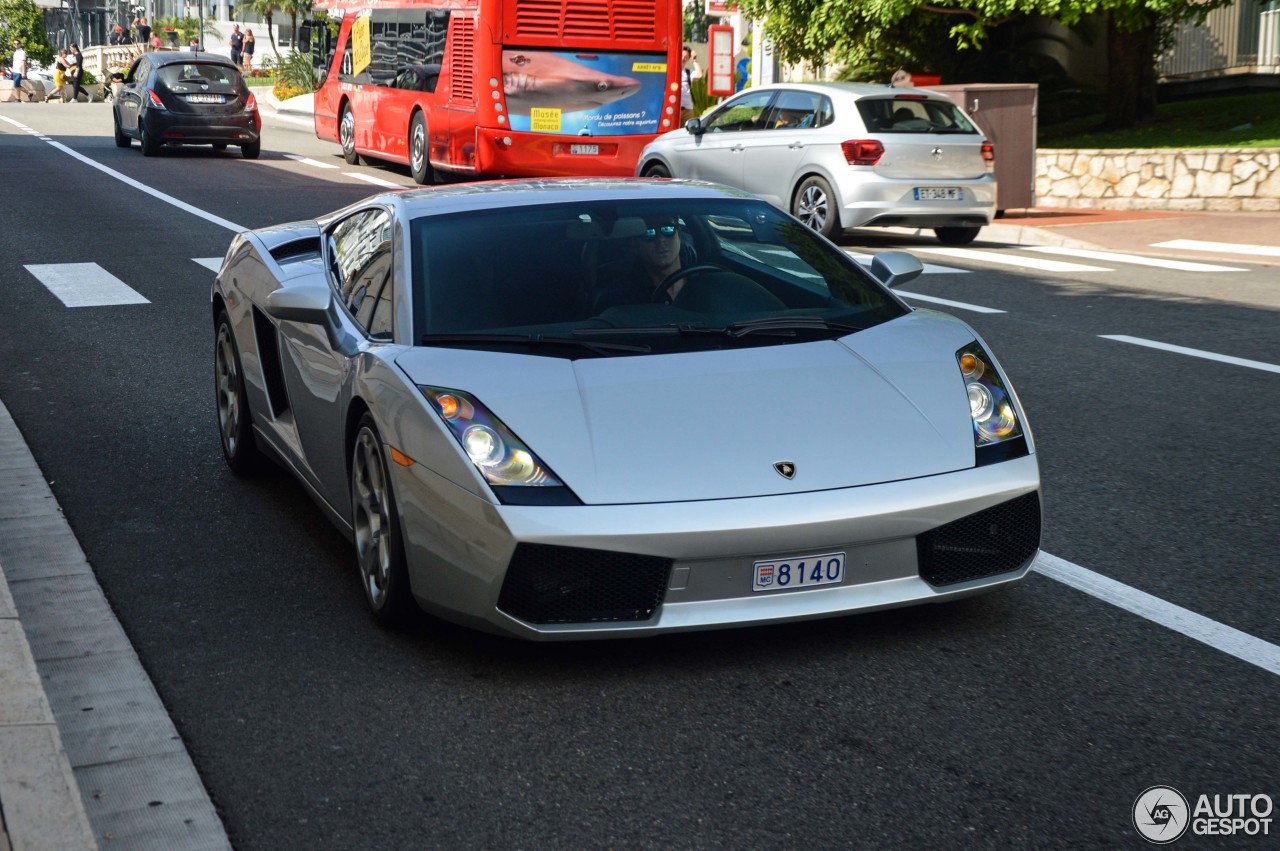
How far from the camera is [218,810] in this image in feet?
11.6

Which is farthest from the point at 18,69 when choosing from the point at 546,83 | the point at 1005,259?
the point at 1005,259

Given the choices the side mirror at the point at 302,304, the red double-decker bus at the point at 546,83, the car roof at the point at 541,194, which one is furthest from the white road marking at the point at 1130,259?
the side mirror at the point at 302,304

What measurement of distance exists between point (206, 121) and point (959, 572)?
24220 millimetres

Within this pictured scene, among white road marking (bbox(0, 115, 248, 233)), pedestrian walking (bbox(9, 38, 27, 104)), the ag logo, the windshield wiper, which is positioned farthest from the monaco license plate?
pedestrian walking (bbox(9, 38, 27, 104))

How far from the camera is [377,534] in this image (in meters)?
4.72

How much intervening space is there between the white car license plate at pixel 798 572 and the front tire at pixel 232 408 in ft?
9.57

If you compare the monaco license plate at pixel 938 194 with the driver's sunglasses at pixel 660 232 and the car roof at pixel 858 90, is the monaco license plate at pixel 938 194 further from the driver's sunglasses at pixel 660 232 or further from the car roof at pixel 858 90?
the driver's sunglasses at pixel 660 232

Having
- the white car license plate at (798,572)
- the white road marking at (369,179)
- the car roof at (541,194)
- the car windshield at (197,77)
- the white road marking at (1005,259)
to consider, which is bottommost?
the white road marking at (1005,259)

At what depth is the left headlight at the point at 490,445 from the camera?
4145mm

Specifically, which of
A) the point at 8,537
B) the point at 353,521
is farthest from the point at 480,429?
the point at 8,537

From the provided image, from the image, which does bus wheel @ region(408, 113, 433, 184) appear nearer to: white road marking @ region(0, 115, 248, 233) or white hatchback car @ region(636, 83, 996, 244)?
white road marking @ region(0, 115, 248, 233)

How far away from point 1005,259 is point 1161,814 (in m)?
12.4

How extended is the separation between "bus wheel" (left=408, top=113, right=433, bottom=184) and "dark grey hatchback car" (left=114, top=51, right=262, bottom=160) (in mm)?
4987

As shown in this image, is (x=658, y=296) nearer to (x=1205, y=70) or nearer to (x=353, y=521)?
(x=353, y=521)
